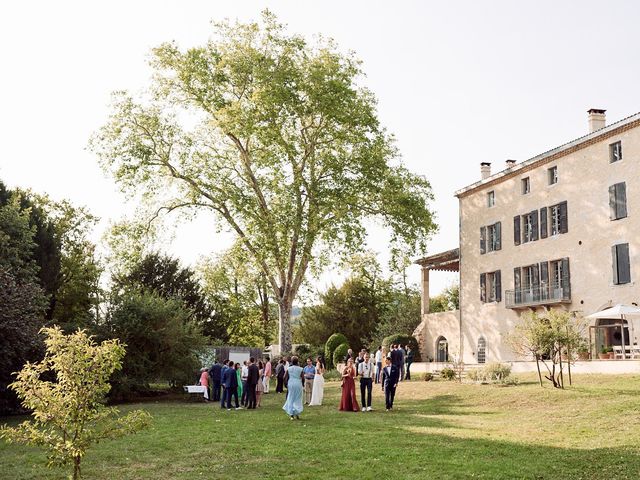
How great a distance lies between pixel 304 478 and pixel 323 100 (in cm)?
2542

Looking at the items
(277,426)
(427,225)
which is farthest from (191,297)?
(277,426)

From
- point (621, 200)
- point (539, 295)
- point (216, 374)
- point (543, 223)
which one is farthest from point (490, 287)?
point (216, 374)

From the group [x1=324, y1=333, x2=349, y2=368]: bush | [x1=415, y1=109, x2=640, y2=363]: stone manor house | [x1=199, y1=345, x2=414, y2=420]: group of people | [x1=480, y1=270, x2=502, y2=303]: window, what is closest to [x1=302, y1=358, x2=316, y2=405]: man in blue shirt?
[x1=199, y1=345, x2=414, y2=420]: group of people

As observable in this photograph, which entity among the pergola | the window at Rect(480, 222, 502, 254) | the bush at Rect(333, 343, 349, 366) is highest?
the window at Rect(480, 222, 502, 254)

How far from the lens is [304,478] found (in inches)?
410

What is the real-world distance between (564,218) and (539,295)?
3.93 m

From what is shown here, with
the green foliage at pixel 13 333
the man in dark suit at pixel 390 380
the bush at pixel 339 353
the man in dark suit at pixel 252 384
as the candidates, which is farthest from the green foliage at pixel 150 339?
the bush at pixel 339 353

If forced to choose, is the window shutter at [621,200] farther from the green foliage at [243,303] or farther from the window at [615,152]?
the green foliage at [243,303]

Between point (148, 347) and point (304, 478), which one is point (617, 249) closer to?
point (148, 347)

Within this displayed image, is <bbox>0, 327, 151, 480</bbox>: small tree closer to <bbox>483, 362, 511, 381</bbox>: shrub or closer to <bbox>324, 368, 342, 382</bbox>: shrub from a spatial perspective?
<bbox>483, 362, 511, 381</bbox>: shrub

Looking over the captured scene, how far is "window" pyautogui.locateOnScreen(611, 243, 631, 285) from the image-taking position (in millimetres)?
28484

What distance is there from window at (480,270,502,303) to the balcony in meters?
0.92

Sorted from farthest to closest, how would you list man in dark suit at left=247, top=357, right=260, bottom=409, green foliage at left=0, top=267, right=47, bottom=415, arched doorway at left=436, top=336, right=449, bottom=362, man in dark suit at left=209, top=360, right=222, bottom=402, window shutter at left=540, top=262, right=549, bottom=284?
arched doorway at left=436, top=336, right=449, bottom=362 < window shutter at left=540, top=262, right=549, bottom=284 < man in dark suit at left=209, top=360, right=222, bottom=402 < man in dark suit at left=247, top=357, right=260, bottom=409 < green foliage at left=0, top=267, right=47, bottom=415

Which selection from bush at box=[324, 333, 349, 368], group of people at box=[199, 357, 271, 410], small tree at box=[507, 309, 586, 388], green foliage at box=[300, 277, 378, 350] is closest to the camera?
small tree at box=[507, 309, 586, 388]
